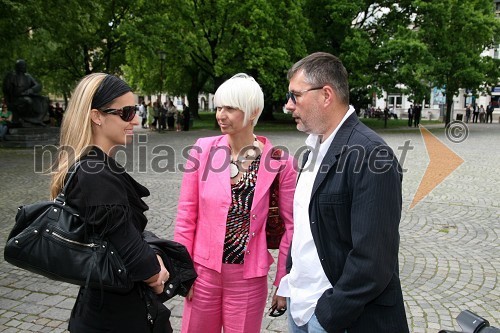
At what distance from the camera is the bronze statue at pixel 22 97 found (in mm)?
18000

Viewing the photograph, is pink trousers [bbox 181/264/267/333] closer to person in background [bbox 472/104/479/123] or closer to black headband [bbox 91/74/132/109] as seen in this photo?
black headband [bbox 91/74/132/109]

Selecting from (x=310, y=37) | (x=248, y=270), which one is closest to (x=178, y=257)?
(x=248, y=270)

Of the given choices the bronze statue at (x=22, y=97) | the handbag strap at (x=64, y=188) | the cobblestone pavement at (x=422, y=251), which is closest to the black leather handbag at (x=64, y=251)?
the handbag strap at (x=64, y=188)

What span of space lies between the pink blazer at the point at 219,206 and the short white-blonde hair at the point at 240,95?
10.7 inches

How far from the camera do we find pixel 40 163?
1348cm

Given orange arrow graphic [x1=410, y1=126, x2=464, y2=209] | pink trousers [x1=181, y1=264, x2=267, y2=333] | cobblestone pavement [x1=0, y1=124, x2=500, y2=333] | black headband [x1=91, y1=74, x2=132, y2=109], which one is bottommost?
cobblestone pavement [x1=0, y1=124, x2=500, y2=333]

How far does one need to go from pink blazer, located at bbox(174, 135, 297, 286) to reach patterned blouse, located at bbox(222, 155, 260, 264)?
0.04 meters

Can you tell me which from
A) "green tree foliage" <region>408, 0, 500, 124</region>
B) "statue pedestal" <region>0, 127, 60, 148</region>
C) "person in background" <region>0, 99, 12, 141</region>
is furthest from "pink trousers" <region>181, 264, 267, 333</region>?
"green tree foliage" <region>408, 0, 500, 124</region>

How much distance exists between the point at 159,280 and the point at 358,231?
0.91m

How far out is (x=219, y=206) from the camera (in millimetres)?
2486

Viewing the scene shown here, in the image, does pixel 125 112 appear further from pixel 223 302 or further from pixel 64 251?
pixel 223 302

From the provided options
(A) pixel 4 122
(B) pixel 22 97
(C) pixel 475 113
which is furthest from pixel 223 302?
(C) pixel 475 113

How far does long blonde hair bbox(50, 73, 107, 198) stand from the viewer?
191cm

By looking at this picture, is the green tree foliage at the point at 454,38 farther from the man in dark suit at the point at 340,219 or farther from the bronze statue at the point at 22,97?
the man in dark suit at the point at 340,219
